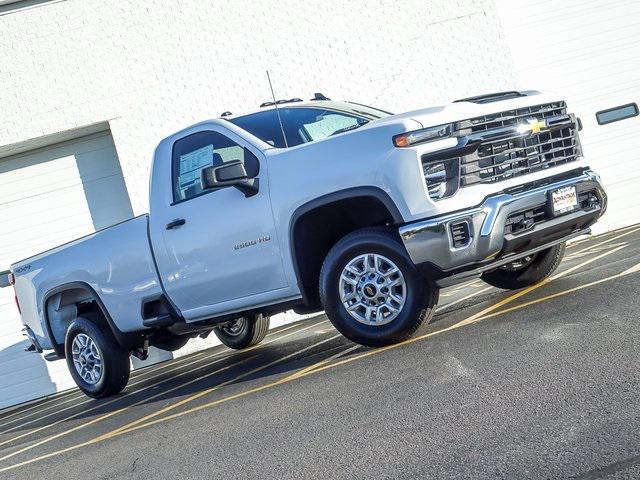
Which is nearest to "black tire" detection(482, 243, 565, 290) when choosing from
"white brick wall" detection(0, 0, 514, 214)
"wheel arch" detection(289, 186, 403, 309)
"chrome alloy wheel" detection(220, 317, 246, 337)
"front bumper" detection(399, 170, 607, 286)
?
"front bumper" detection(399, 170, 607, 286)

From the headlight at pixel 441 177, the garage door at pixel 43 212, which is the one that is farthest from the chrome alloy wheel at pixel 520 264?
the garage door at pixel 43 212

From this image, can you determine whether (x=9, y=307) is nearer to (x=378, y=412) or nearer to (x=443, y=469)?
(x=378, y=412)

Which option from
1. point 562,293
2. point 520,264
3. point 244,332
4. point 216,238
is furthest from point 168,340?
point 562,293

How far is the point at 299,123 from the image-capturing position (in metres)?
8.12

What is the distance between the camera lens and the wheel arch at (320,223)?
720cm

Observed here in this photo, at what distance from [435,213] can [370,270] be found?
64 cm

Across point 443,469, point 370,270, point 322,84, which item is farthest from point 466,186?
point 322,84

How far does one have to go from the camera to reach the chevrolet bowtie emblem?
715 centimetres

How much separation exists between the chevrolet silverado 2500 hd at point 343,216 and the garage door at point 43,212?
186 inches

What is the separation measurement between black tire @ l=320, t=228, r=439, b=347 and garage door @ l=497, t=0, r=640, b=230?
322 inches

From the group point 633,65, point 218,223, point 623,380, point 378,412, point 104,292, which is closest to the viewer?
point 623,380

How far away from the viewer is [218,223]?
26.0 ft

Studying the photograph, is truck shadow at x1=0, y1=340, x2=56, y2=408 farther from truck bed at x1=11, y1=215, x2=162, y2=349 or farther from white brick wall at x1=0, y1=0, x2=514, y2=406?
truck bed at x1=11, y1=215, x2=162, y2=349

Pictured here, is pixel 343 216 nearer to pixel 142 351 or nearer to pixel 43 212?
pixel 142 351
